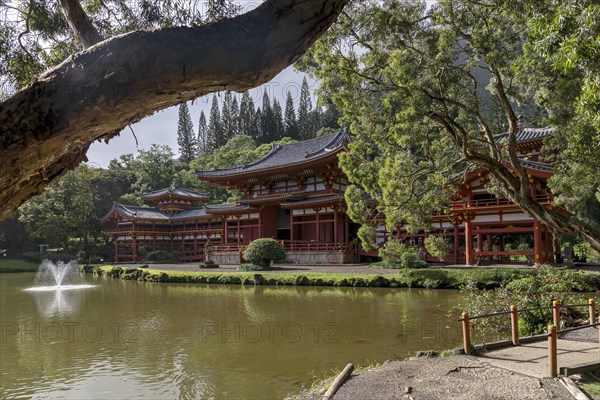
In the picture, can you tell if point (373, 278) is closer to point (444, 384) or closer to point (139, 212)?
point (444, 384)

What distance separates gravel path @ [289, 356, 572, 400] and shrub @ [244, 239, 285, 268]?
17259 millimetres

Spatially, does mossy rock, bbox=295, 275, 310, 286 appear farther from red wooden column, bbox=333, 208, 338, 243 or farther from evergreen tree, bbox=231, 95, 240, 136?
evergreen tree, bbox=231, 95, 240, 136

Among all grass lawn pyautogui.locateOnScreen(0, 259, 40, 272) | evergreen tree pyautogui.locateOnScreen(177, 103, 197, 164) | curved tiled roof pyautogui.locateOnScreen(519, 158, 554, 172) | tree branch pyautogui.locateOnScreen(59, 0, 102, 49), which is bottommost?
grass lawn pyautogui.locateOnScreen(0, 259, 40, 272)

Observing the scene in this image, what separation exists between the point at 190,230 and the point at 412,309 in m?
28.9

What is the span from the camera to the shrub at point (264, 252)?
945 inches

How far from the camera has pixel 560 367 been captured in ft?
20.3

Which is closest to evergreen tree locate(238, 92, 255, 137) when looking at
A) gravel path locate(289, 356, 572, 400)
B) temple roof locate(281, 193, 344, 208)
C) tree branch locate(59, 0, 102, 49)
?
temple roof locate(281, 193, 344, 208)

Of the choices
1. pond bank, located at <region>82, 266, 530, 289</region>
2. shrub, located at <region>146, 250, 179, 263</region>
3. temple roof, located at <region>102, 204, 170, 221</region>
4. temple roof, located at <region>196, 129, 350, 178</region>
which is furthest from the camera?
temple roof, located at <region>102, 204, 170, 221</region>

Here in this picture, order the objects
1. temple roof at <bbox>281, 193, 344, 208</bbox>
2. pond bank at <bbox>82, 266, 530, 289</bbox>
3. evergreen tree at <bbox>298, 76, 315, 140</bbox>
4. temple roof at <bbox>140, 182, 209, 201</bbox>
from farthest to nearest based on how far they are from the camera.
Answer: evergreen tree at <bbox>298, 76, 315, 140</bbox>, temple roof at <bbox>140, 182, 209, 201</bbox>, temple roof at <bbox>281, 193, 344, 208</bbox>, pond bank at <bbox>82, 266, 530, 289</bbox>

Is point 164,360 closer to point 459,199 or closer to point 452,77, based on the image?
point 452,77

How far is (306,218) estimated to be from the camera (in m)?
29.9

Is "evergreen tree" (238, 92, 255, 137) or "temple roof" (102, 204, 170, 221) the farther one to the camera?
"evergreen tree" (238, 92, 255, 137)

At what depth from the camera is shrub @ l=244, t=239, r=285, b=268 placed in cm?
2400

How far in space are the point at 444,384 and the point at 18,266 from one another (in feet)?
140
